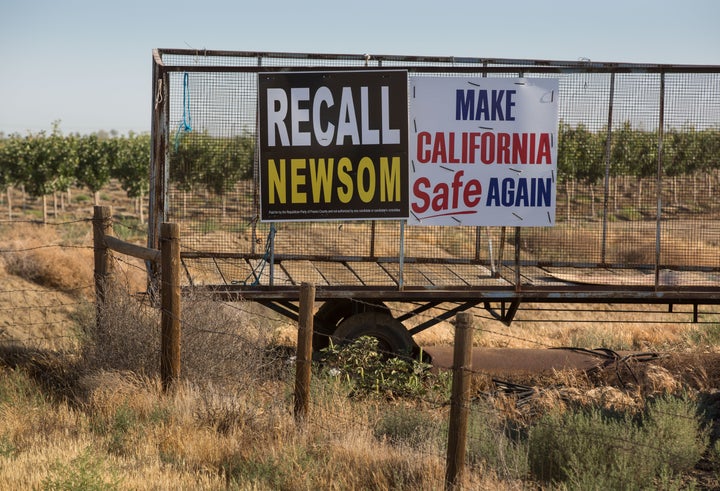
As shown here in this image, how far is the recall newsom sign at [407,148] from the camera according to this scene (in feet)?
28.1

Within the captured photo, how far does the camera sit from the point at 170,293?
696 cm

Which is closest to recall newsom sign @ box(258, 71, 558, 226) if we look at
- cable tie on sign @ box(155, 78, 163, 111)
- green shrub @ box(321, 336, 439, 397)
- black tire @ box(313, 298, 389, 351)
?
cable tie on sign @ box(155, 78, 163, 111)

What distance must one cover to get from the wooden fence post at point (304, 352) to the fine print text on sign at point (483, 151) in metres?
2.78

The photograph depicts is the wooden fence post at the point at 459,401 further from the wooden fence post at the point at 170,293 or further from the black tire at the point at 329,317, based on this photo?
the black tire at the point at 329,317

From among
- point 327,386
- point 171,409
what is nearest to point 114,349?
point 171,409

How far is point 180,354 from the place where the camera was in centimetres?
721

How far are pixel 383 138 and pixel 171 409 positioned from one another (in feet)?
11.9

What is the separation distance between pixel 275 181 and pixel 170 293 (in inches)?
85.0

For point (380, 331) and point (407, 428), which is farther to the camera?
point (380, 331)

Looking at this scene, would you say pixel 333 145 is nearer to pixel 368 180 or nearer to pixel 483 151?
pixel 368 180

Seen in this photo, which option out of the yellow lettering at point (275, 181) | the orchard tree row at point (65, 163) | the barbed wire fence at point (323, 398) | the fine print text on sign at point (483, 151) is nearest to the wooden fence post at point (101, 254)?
the barbed wire fence at point (323, 398)

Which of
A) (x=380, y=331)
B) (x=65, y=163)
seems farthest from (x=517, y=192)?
(x=65, y=163)

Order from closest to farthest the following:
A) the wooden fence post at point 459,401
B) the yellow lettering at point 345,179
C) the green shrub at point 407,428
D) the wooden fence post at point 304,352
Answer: the wooden fence post at point 459,401 → the green shrub at point 407,428 → the wooden fence post at point 304,352 → the yellow lettering at point 345,179

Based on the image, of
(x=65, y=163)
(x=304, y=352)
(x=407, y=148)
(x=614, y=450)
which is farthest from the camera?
(x=65, y=163)
